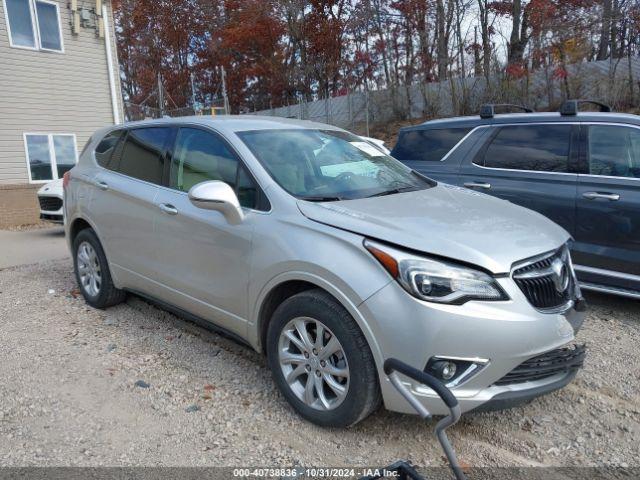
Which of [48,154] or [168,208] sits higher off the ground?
[48,154]

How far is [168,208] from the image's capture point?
390 centimetres

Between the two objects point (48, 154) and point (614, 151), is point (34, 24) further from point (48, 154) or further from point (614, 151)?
point (614, 151)

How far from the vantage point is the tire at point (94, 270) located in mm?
4844

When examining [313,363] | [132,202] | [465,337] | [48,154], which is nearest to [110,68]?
[48,154]

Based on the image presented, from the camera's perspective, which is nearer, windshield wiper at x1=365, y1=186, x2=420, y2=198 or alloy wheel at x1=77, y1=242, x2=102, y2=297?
windshield wiper at x1=365, y1=186, x2=420, y2=198

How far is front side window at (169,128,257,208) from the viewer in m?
3.50

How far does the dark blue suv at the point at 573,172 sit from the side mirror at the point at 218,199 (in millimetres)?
2857

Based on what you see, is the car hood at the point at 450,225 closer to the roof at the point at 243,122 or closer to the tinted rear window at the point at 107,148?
the roof at the point at 243,122

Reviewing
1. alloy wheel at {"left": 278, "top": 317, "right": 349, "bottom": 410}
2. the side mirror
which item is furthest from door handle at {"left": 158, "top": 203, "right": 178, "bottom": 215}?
alloy wheel at {"left": 278, "top": 317, "right": 349, "bottom": 410}

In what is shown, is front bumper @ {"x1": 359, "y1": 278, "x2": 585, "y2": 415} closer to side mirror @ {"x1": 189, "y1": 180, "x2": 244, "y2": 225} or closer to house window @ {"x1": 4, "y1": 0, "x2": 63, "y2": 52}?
side mirror @ {"x1": 189, "y1": 180, "x2": 244, "y2": 225}

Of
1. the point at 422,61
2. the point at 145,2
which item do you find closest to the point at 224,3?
the point at 145,2

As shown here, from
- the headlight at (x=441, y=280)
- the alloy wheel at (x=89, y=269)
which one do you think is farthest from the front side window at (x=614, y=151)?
the alloy wheel at (x=89, y=269)

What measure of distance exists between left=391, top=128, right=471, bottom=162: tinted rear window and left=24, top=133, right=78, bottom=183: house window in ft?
33.8

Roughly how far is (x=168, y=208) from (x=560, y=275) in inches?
103
